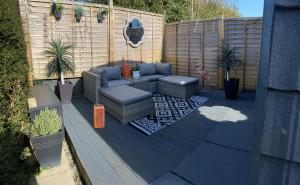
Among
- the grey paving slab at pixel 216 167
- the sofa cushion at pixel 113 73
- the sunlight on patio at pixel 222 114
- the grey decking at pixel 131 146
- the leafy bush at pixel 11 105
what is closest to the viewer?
the leafy bush at pixel 11 105

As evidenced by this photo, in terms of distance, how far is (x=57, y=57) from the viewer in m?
5.34

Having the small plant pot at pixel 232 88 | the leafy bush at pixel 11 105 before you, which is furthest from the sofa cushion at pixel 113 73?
the small plant pot at pixel 232 88

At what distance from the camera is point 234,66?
20.0ft

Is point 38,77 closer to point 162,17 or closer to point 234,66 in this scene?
point 162,17

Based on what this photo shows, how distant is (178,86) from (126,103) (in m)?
2.10

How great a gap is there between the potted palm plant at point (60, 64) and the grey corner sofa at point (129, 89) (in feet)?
1.62

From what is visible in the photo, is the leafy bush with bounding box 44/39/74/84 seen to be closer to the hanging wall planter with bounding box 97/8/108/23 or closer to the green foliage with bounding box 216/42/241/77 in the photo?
the hanging wall planter with bounding box 97/8/108/23

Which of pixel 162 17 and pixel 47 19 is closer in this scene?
pixel 47 19

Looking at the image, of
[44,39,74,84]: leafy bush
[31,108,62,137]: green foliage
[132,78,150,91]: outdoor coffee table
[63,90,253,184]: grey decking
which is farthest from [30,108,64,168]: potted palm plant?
[132,78,150,91]: outdoor coffee table

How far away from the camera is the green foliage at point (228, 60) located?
588cm

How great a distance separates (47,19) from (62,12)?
0.40m

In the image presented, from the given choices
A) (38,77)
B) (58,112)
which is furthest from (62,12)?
(58,112)

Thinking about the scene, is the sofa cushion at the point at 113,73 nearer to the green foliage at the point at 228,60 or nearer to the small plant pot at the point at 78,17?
the small plant pot at the point at 78,17

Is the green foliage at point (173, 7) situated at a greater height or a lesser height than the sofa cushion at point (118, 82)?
greater
